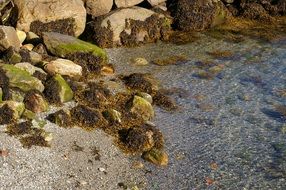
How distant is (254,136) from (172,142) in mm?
3970

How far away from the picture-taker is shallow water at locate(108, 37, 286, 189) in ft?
67.9

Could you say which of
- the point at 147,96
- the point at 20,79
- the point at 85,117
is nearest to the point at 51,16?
the point at 20,79

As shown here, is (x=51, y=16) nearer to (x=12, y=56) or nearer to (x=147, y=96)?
(x=12, y=56)

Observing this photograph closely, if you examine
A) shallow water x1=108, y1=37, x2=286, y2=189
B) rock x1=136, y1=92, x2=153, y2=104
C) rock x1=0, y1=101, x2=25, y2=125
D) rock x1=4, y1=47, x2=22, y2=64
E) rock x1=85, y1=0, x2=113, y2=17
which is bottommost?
shallow water x1=108, y1=37, x2=286, y2=189

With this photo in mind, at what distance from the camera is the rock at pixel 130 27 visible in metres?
33.2

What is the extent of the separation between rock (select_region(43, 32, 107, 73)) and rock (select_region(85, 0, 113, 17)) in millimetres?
Answer: 5374

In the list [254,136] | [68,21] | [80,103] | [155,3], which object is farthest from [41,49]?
[254,136]

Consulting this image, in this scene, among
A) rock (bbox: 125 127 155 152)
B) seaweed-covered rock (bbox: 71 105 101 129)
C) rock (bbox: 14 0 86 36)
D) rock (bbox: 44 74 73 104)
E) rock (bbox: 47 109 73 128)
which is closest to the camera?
rock (bbox: 125 127 155 152)

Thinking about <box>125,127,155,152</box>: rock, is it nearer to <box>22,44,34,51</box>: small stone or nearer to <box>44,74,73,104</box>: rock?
<box>44,74,73,104</box>: rock

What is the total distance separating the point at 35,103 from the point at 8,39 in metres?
6.97

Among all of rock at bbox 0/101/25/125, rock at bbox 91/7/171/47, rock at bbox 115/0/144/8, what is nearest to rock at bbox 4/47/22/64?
rock at bbox 0/101/25/125

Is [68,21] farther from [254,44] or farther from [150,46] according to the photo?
[254,44]

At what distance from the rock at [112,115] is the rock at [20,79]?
12.7ft

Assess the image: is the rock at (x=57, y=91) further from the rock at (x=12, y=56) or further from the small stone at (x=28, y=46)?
the small stone at (x=28, y=46)
